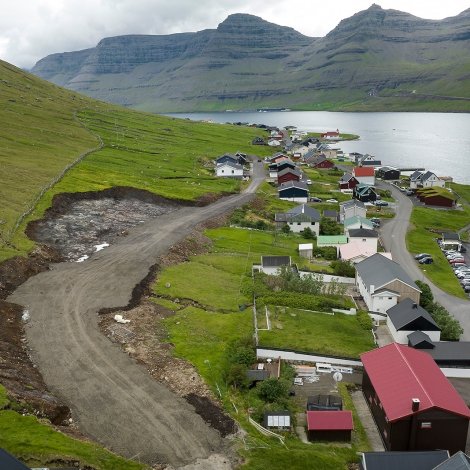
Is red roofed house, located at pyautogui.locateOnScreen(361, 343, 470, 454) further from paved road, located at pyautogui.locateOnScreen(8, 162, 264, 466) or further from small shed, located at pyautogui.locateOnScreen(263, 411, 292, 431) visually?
paved road, located at pyautogui.locateOnScreen(8, 162, 264, 466)

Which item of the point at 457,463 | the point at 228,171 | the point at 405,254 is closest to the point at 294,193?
the point at 228,171

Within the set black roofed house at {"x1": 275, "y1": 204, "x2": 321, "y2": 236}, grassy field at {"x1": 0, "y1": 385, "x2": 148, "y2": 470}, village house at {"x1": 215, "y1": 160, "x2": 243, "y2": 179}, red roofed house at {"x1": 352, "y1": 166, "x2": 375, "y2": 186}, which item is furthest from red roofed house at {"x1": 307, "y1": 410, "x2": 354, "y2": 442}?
red roofed house at {"x1": 352, "y1": 166, "x2": 375, "y2": 186}

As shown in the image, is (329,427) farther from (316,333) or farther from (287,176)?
(287,176)

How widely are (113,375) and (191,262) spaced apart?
30.3m

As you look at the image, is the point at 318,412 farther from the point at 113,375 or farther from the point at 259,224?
the point at 259,224

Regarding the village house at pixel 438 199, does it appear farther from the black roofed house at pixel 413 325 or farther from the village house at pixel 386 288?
the black roofed house at pixel 413 325

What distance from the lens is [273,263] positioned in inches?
2549

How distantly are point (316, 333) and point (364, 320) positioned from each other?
23.8 feet

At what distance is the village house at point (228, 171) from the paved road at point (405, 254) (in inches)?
1615

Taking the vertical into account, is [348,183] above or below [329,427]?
above

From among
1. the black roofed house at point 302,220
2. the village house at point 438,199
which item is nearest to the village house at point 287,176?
the village house at point 438,199

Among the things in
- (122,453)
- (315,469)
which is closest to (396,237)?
(315,469)

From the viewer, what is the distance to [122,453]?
28.3 meters

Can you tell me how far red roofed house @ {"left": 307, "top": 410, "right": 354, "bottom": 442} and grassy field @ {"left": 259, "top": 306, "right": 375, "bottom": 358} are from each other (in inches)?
448
